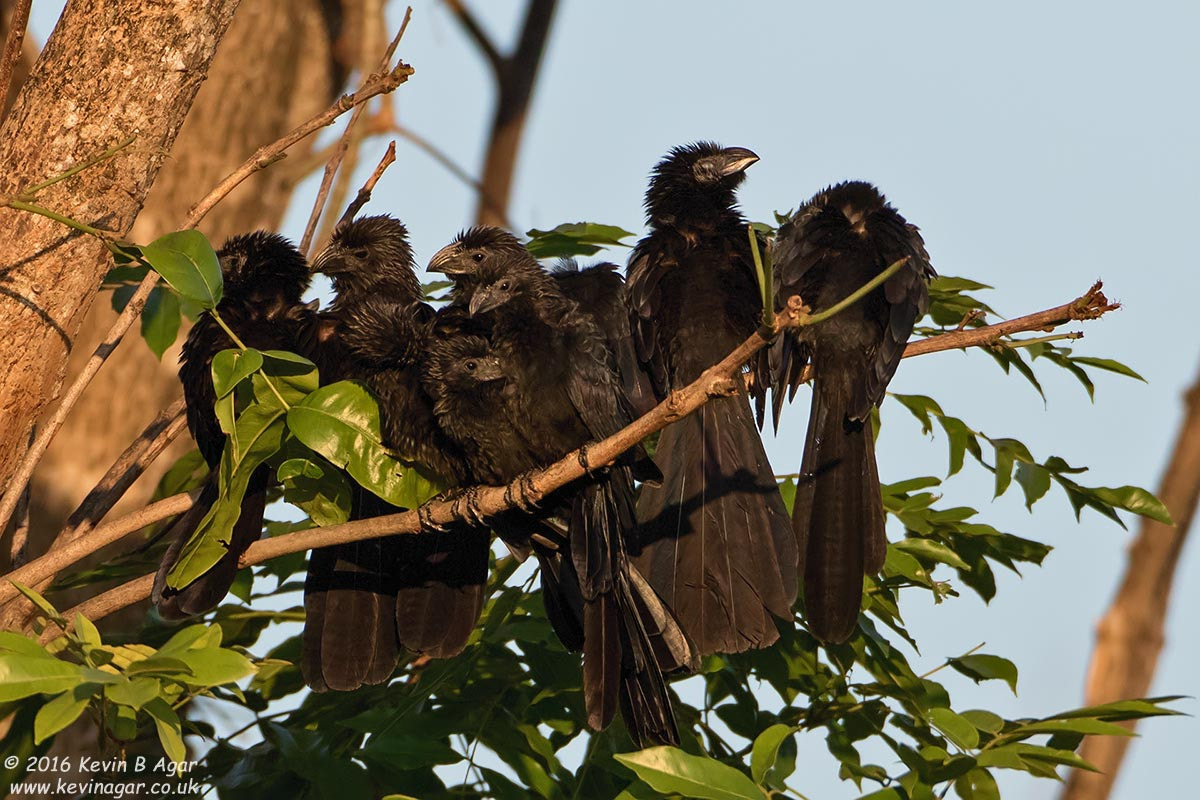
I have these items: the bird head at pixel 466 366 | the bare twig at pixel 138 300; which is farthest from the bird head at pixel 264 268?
the bare twig at pixel 138 300

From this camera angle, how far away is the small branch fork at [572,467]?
7.60 ft

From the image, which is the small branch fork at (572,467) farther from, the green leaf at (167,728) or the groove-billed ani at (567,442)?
the green leaf at (167,728)

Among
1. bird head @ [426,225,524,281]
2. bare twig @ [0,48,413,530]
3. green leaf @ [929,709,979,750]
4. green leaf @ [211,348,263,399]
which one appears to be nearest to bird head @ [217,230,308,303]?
bird head @ [426,225,524,281]

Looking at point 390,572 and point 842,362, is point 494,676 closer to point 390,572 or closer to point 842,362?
point 390,572

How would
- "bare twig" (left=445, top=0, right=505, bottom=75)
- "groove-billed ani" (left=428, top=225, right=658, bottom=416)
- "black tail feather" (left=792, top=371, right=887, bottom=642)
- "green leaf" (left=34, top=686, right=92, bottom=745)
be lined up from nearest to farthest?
"green leaf" (left=34, top=686, right=92, bottom=745), "black tail feather" (left=792, top=371, right=887, bottom=642), "groove-billed ani" (left=428, top=225, right=658, bottom=416), "bare twig" (left=445, top=0, right=505, bottom=75)

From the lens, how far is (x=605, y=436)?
3447 mm

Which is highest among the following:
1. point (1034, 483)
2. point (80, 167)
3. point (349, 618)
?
point (80, 167)

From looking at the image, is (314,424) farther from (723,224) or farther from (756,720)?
(723,224)

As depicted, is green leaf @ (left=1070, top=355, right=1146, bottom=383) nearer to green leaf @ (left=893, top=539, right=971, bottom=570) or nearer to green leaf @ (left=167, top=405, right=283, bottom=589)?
green leaf @ (left=893, top=539, right=971, bottom=570)

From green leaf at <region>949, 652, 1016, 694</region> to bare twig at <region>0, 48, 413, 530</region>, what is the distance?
191 cm

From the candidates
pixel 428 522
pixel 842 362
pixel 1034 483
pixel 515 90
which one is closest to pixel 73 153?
pixel 428 522

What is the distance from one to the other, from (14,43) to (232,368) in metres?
0.98

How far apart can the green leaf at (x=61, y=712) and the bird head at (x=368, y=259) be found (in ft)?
8.02

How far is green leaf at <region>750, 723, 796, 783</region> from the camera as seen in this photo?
2451 millimetres
